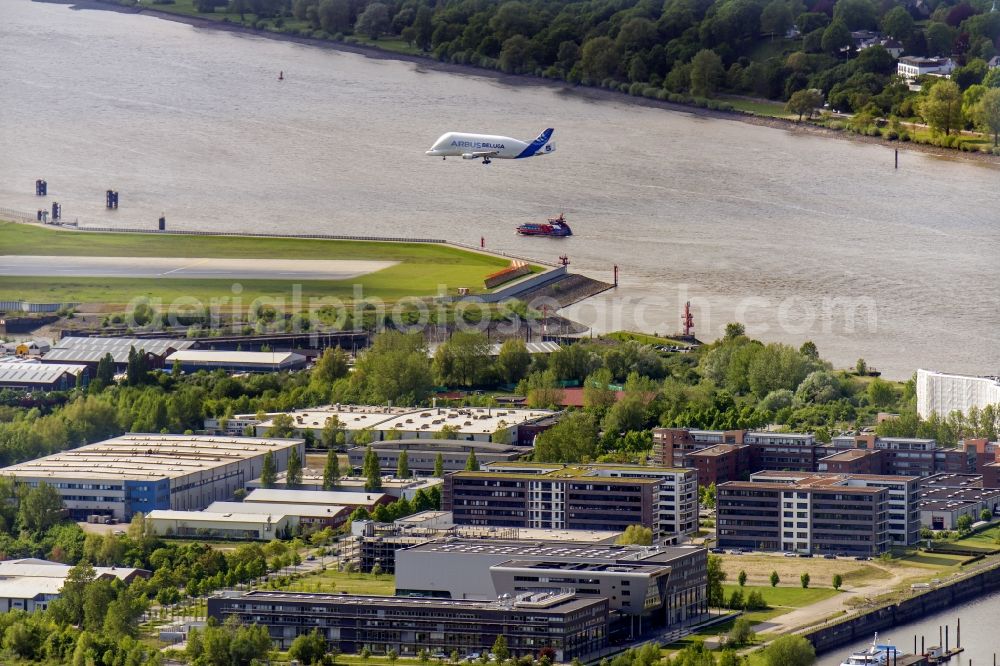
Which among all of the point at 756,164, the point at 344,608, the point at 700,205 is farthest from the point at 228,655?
the point at 756,164

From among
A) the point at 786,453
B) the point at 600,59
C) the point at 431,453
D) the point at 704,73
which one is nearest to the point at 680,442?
the point at 786,453

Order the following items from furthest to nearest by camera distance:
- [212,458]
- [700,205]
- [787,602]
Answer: [700,205] < [212,458] < [787,602]

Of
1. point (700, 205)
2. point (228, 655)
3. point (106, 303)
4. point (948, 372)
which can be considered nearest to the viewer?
point (228, 655)

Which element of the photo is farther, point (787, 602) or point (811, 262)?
point (811, 262)

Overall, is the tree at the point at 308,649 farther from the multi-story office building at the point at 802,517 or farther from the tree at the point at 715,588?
the multi-story office building at the point at 802,517

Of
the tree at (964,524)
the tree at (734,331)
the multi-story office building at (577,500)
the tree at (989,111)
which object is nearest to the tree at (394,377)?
the tree at (734,331)

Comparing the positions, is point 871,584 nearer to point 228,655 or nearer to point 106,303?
point 228,655

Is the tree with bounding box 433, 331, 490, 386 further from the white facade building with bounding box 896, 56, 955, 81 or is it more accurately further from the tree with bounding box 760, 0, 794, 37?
the tree with bounding box 760, 0, 794, 37

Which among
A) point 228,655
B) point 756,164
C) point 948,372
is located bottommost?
Result: point 228,655
